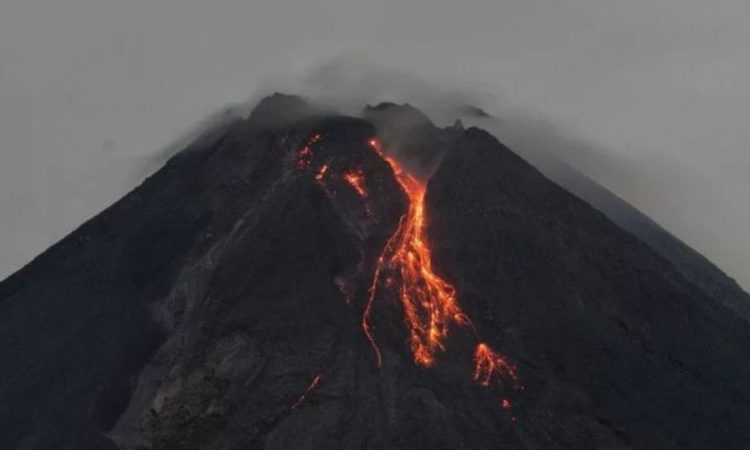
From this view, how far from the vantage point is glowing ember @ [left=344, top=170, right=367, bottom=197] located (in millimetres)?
61003

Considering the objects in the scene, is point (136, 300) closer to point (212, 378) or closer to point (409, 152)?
point (212, 378)

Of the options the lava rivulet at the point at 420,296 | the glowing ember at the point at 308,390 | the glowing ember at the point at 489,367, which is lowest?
the glowing ember at the point at 308,390

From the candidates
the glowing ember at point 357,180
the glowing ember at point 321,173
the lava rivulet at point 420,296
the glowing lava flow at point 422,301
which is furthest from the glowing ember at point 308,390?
the glowing ember at point 321,173

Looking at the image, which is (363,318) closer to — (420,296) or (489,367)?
(420,296)

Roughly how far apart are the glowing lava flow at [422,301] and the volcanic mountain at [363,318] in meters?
0.09

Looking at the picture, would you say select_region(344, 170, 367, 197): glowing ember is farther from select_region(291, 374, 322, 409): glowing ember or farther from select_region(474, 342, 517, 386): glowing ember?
select_region(291, 374, 322, 409): glowing ember

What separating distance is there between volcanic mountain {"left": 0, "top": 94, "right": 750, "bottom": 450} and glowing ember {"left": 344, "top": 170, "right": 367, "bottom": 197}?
0.44 feet

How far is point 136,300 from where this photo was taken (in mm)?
61250

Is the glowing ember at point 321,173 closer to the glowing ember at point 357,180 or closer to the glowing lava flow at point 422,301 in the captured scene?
the glowing ember at point 357,180

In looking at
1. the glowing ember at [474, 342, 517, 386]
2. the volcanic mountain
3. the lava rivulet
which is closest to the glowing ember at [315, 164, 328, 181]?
the lava rivulet

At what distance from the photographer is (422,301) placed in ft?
185

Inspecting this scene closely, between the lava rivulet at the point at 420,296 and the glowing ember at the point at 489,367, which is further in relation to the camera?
the lava rivulet at the point at 420,296

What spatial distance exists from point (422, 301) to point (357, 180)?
8565mm

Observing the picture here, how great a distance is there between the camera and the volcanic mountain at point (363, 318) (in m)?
51.1
